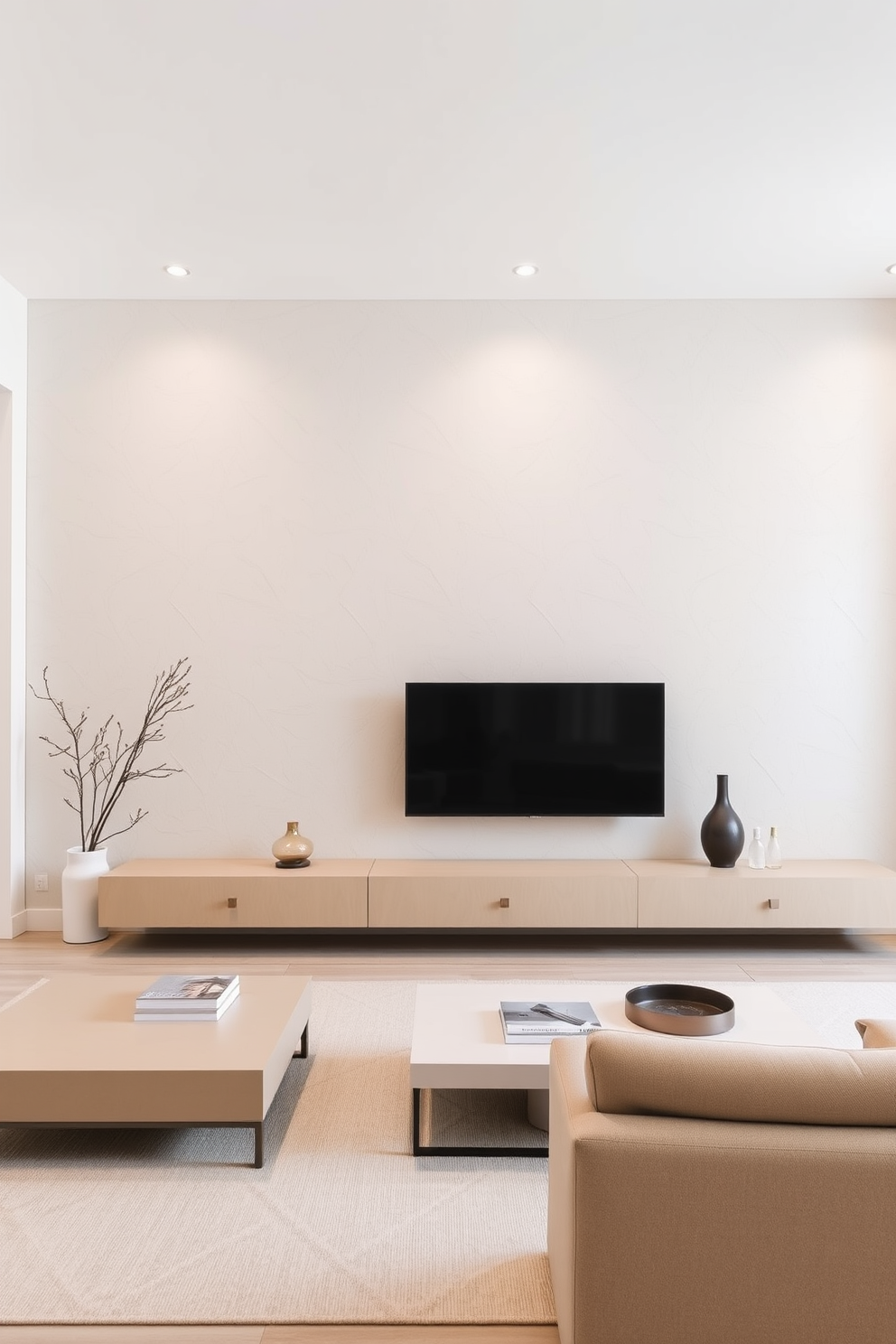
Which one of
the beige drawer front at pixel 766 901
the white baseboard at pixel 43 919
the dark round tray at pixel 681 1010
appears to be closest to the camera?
the dark round tray at pixel 681 1010

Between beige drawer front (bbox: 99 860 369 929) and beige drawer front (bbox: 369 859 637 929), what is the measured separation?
133mm

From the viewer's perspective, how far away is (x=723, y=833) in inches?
177

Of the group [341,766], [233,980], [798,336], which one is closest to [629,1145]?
[233,980]

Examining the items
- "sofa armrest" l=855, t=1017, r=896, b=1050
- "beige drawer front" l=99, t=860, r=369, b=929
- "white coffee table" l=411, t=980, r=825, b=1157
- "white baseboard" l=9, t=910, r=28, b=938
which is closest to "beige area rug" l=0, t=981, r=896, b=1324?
"white coffee table" l=411, t=980, r=825, b=1157

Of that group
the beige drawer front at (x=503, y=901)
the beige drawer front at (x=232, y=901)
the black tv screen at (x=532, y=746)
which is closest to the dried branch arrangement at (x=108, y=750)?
the beige drawer front at (x=232, y=901)

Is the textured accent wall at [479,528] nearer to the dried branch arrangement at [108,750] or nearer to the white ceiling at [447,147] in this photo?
the dried branch arrangement at [108,750]

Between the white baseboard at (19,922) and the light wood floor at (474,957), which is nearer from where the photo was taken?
the light wood floor at (474,957)

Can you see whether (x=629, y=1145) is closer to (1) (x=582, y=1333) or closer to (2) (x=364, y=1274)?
(1) (x=582, y=1333)

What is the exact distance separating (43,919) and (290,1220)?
300cm

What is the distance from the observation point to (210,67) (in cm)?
297

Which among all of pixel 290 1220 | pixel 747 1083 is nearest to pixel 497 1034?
pixel 290 1220

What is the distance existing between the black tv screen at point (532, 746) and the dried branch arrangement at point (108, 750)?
1.14 m

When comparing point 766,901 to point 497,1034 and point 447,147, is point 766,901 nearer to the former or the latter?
point 497,1034

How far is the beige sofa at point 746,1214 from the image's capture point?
143 cm
